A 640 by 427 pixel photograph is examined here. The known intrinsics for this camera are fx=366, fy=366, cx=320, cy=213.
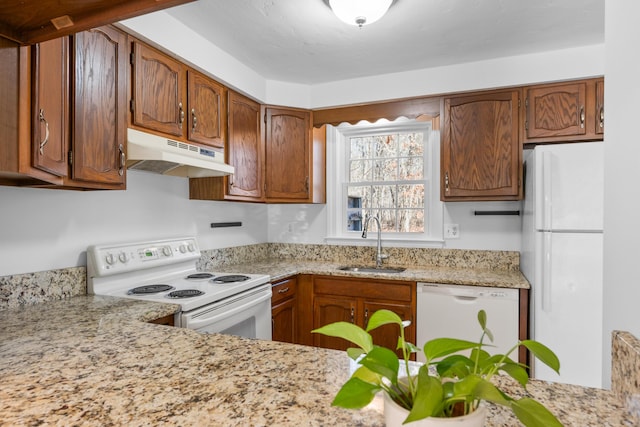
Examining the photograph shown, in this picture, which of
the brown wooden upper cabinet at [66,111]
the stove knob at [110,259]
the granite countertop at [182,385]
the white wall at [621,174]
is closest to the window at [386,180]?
the stove knob at [110,259]

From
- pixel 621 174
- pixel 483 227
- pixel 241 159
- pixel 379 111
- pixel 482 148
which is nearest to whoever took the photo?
pixel 621 174

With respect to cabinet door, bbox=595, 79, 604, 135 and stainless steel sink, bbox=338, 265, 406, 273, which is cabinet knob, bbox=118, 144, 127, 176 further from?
cabinet door, bbox=595, 79, 604, 135

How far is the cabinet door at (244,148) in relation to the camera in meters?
2.66

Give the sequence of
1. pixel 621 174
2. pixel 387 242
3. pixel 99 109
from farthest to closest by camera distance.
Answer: pixel 387 242
pixel 99 109
pixel 621 174

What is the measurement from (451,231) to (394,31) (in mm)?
1595

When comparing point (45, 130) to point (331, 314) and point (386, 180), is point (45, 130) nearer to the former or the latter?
point (331, 314)

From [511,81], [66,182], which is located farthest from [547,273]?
[66,182]

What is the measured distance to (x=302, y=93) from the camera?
3158 millimetres

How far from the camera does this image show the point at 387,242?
3203mm

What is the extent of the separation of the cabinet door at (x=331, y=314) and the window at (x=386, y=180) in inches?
29.1

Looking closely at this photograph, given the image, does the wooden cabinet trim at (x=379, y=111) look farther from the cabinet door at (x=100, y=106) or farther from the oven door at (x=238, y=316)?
the cabinet door at (x=100, y=106)

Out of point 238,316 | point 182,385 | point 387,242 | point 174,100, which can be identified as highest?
point 174,100

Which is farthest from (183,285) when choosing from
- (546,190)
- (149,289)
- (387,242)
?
(546,190)

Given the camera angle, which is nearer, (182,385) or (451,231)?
(182,385)
